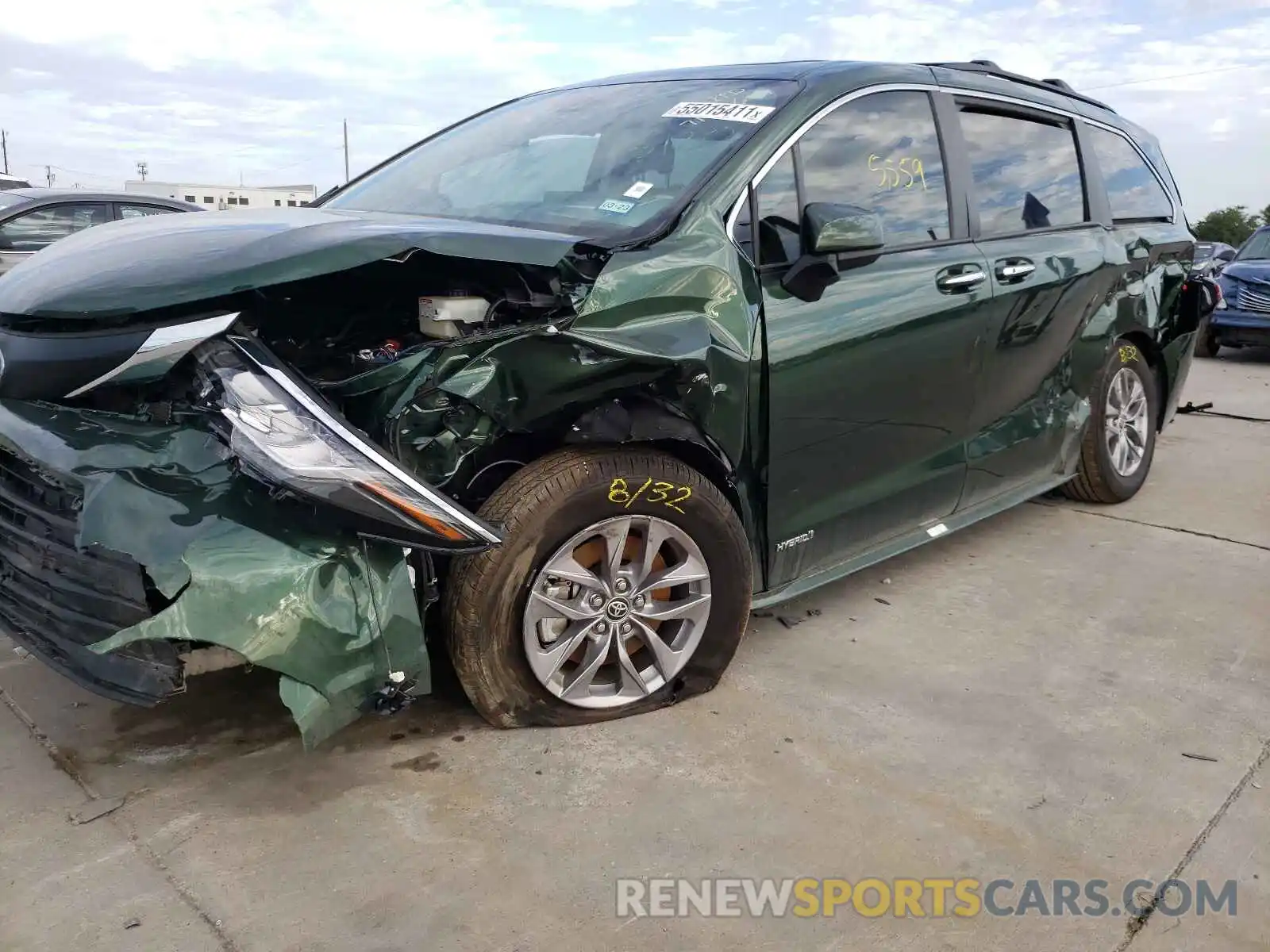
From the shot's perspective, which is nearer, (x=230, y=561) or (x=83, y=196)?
(x=230, y=561)

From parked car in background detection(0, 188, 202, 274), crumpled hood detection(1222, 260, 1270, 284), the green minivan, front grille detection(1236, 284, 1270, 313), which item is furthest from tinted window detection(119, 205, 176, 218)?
crumpled hood detection(1222, 260, 1270, 284)

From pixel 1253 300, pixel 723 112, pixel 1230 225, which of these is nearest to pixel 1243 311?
pixel 1253 300

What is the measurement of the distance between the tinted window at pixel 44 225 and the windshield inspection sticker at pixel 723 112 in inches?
269

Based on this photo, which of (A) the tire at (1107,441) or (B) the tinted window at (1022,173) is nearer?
(B) the tinted window at (1022,173)

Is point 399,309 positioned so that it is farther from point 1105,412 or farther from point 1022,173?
point 1105,412

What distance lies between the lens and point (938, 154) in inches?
136

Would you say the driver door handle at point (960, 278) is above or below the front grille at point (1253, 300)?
above

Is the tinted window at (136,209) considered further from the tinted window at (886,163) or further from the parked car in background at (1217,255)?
the parked car in background at (1217,255)

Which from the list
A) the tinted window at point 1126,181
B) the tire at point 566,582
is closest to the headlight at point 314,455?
the tire at point 566,582

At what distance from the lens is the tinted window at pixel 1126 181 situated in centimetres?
449

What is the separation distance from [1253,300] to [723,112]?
983 centimetres

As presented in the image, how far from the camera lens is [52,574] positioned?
2.20 meters

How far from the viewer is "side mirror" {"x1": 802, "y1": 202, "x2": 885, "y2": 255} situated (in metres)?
2.79

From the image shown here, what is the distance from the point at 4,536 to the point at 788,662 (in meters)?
2.17
